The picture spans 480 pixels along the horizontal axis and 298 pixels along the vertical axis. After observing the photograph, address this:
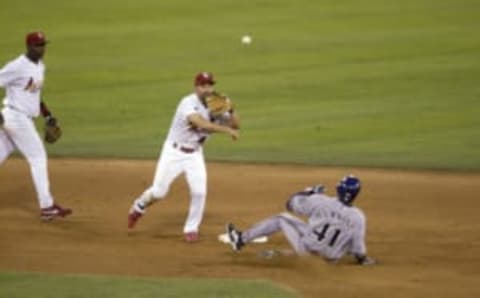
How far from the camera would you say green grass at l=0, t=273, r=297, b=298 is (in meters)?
11.8

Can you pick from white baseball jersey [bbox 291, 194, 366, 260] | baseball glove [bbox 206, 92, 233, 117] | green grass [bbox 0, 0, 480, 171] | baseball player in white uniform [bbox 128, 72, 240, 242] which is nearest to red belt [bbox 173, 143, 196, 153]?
baseball player in white uniform [bbox 128, 72, 240, 242]

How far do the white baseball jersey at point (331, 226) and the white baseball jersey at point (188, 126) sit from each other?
5.43 ft

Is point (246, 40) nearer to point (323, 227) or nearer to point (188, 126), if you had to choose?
point (188, 126)

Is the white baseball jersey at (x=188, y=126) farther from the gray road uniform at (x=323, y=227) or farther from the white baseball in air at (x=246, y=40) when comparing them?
the white baseball in air at (x=246, y=40)

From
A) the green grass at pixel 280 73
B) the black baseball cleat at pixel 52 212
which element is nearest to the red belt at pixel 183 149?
the black baseball cleat at pixel 52 212

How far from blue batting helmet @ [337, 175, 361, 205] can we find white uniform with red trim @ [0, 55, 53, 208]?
4.04 meters

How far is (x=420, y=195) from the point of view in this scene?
636 inches

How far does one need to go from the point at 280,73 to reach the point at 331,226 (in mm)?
12236

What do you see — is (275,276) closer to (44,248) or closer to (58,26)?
(44,248)

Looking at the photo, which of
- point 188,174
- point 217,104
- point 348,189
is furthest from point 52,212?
point 348,189

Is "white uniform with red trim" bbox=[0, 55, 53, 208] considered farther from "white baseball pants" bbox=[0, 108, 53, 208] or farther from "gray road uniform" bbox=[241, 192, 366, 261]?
"gray road uniform" bbox=[241, 192, 366, 261]

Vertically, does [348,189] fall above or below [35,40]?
below

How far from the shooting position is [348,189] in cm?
1259

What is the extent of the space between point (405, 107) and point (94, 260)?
968 cm
